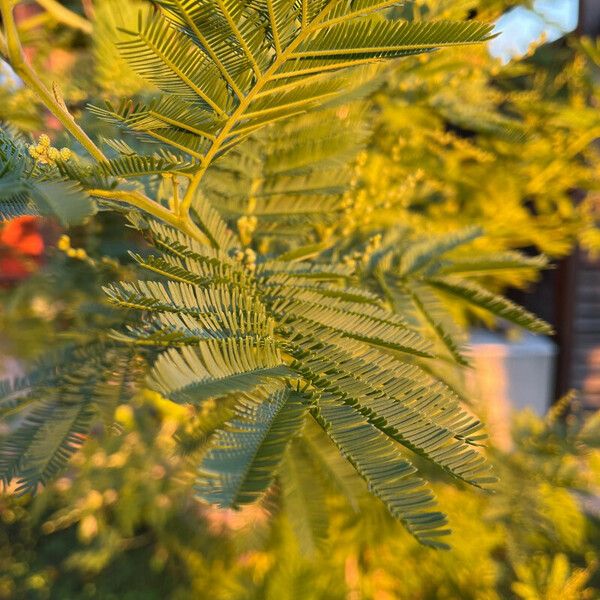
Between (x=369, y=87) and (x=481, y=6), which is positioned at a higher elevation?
(x=481, y=6)

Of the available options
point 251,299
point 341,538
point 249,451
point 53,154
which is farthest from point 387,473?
point 341,538

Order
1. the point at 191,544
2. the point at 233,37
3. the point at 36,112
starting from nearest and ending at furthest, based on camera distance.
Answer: the point at 233,37, the point at 36,112, the point at 191,544

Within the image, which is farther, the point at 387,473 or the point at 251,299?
the point at 251,299

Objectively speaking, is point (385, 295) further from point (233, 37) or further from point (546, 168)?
point (546, 168)

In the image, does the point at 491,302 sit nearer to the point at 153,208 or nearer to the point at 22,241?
the point at 153,208

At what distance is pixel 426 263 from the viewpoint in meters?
0.64

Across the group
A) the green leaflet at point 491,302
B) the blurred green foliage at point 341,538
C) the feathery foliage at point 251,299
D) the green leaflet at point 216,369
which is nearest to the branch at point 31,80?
the feathery foliage at point 251,299

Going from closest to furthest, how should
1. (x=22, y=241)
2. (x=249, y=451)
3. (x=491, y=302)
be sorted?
(x=249, y=451)
(x=491, y=302)
(x=22, y=241)

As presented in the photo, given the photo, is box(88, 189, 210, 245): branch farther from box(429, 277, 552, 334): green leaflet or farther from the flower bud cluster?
box(429, 277, 552, 334): green leaflet

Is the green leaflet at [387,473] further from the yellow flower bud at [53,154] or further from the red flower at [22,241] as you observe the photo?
the red flower at [22,241]

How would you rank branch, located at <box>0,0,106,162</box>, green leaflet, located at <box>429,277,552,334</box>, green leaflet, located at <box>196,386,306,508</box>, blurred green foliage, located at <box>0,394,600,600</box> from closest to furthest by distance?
green leaflet, located at <box>196,386,306,508</box> → branch, located at <box>0,0,106,162</box> → green leaflet, located at <box>429,277,552,334</box> → blurred green foliage, located at <box>0,394,600,600</box>

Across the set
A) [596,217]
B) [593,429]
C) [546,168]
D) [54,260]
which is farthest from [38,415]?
[596,217]

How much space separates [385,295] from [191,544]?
1031 millimetres

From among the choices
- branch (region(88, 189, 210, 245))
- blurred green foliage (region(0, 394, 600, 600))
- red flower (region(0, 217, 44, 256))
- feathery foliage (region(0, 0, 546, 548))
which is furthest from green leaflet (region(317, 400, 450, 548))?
red flower (region(0, 217, 44, 256))
